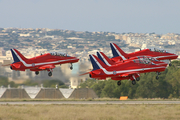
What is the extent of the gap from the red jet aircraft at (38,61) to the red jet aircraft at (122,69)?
8527mm

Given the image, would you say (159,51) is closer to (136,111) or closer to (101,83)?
(136,111)

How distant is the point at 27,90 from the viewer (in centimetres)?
12419

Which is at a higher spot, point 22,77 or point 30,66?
point 30,66

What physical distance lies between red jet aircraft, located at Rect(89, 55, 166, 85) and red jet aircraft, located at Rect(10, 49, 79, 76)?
8.53 m

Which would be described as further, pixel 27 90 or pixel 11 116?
pixel 27 90

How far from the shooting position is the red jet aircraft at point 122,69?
235ft

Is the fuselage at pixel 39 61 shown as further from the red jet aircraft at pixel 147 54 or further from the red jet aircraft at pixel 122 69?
the red jet aircraft at pixel 147 54

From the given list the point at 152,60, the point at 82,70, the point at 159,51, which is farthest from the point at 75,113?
the point at 82,70

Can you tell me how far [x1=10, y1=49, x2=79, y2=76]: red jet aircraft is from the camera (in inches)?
3002

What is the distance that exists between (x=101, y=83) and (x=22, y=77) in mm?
→ 76476

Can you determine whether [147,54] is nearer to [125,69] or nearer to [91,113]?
[125,69]

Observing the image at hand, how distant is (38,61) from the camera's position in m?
78.1

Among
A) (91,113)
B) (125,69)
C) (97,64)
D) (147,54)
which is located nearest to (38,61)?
(97,64)

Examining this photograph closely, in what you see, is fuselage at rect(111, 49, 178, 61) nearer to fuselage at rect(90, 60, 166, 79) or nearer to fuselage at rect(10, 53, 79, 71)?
fuselage at rect(90, 60, 166, 79)
